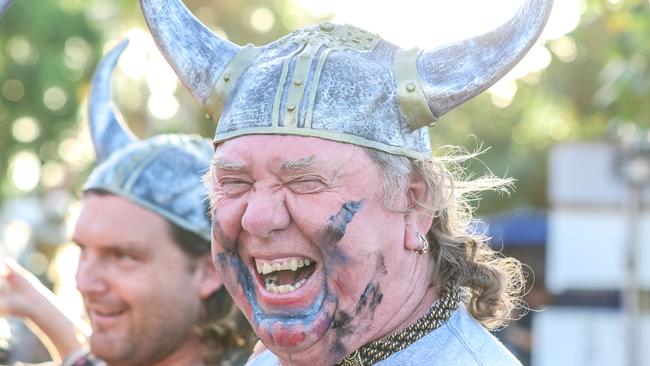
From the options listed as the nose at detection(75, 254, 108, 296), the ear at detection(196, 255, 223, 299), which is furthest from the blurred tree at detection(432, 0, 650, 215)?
the nose at detection(75, 254, 108, 296)

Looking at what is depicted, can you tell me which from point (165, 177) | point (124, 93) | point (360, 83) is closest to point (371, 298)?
point (360, 83)

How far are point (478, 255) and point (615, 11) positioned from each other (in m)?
3.81

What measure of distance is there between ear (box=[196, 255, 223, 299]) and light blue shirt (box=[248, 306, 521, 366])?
152cm

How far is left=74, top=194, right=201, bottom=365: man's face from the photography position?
431cm

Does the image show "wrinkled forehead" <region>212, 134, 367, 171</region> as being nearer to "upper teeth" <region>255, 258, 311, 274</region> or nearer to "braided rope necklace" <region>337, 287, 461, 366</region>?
"upper teeth" <region>255, 258, 311, 274</region>

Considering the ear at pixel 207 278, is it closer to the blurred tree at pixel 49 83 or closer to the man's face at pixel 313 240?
the man's face at pixel 313 240

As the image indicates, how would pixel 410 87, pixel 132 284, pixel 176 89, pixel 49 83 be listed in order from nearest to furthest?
pixel 410 87 < pixel 132 284 < pixel 49 83 < pixel 176 89

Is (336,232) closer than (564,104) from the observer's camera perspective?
Yes

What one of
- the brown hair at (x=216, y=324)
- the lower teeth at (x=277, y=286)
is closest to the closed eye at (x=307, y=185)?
the lower teeth at (x=277, y=286)

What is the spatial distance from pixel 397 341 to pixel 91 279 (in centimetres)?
167

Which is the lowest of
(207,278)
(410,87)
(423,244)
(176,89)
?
(176,89)

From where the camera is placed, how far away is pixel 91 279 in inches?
171

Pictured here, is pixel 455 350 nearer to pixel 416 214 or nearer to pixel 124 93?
pixel 416 214

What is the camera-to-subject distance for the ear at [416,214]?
9.77ft
